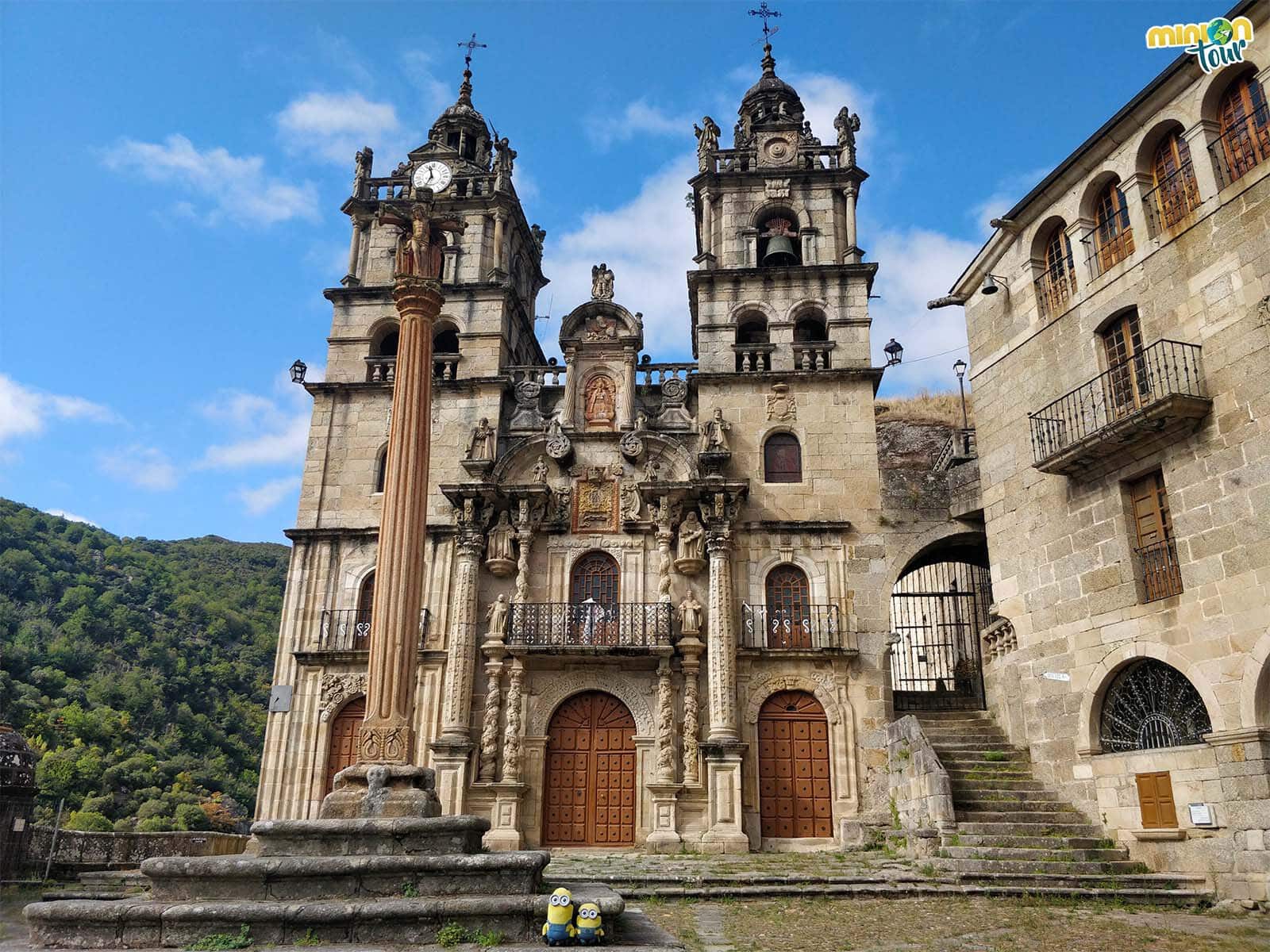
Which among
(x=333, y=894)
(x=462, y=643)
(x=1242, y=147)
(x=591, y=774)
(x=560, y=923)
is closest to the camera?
(x=560, y=923)

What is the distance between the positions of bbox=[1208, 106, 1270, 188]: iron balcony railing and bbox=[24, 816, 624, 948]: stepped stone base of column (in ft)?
43.0

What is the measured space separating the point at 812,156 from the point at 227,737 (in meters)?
32.0

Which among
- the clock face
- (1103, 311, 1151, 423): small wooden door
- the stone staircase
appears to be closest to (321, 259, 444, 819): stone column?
the stone staircase

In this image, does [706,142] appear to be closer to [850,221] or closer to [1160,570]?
[850,221]

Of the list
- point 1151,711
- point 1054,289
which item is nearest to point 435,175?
point 1054,289

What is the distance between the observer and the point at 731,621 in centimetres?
2102

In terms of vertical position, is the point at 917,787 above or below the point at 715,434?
below

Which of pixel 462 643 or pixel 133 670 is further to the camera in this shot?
pixel 133 670

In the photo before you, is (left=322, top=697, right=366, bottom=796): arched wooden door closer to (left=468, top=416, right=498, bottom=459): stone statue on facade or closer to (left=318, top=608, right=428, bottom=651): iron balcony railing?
(left=318, top=608, right=428, bottom=651): iron balcony railing

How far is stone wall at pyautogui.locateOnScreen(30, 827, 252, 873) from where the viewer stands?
16188mm

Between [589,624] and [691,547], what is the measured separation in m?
2.82

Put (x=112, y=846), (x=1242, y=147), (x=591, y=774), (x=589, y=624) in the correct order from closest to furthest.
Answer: (x=1242, y=147)
(x=112, y=846)
(x=591, y=774)
(x=589, y=624)

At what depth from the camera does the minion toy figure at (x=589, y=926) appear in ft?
26.2

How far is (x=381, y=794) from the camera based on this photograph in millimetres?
10398
